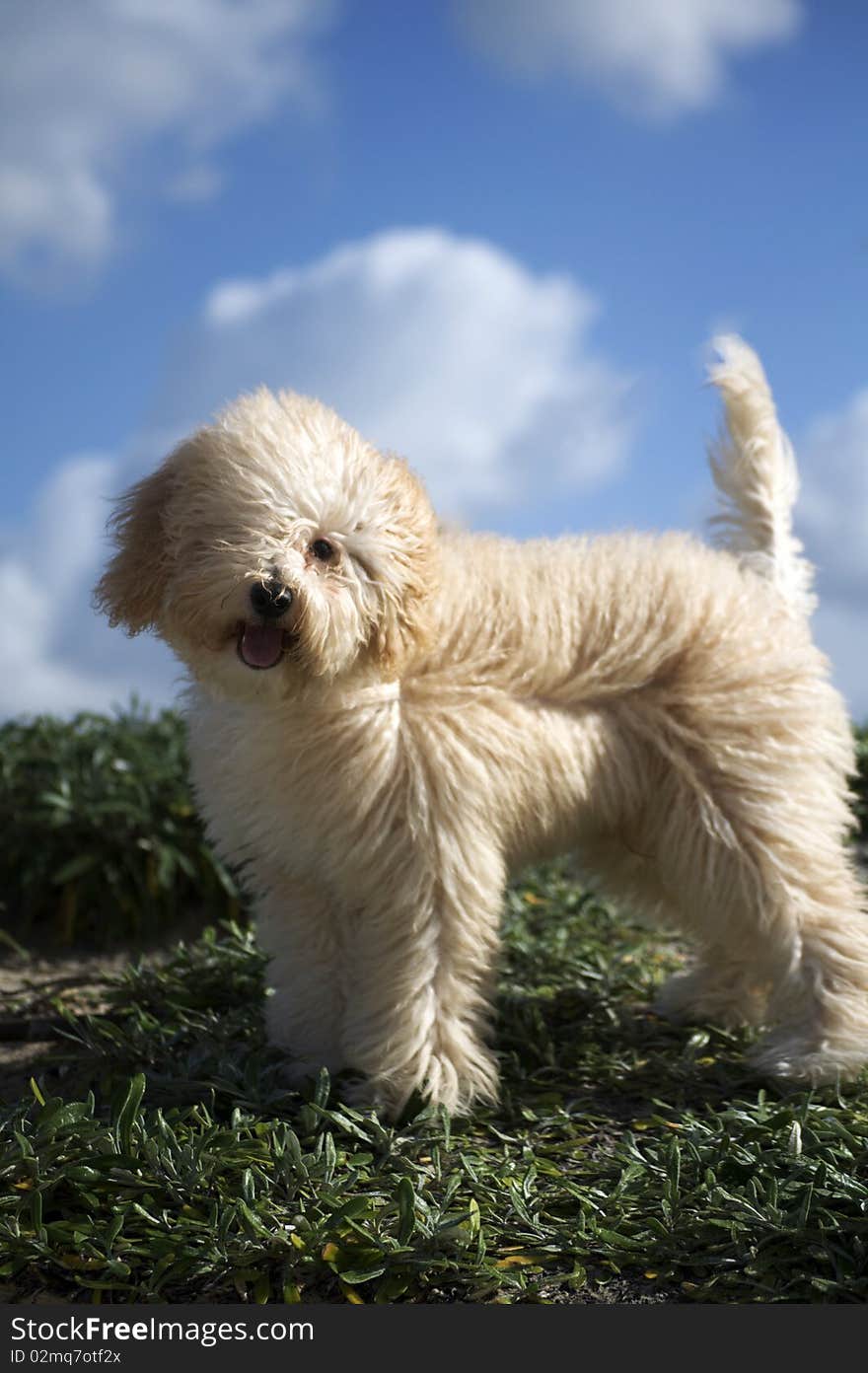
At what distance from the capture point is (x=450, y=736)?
12.0 feet

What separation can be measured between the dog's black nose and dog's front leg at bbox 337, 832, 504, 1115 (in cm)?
83

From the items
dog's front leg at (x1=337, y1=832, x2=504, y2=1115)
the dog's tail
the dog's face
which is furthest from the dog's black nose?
the dog's tail

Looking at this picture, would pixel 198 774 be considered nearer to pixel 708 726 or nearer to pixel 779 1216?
pixel 708 726

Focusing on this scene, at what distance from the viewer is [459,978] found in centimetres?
376

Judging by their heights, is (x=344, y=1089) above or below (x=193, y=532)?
below

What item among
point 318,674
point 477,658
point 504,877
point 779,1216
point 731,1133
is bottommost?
point 779,1216

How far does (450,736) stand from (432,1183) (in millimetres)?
1162

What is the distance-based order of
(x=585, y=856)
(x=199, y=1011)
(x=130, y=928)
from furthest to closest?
(x=130, y=928) < (x=199, y=1011) < (x=585, y=856)

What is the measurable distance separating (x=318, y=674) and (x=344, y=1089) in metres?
1.28

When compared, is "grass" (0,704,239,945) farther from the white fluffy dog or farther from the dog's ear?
the dog's ear

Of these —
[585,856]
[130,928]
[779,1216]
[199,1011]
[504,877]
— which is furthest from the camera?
[130,928]

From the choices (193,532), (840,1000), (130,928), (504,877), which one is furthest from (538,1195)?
(130,928)

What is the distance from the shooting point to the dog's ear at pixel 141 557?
3490 mm

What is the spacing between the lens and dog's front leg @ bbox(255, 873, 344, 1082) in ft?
13.2
